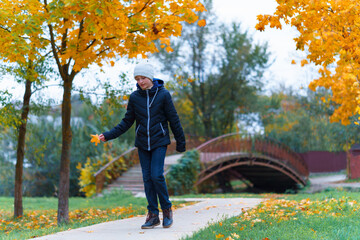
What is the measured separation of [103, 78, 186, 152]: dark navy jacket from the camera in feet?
16.1

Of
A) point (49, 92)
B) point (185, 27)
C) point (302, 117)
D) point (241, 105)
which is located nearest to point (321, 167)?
point (302, 117)

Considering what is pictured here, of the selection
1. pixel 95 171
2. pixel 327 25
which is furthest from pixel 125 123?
pixel 95 171

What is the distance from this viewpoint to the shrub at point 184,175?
15688 millimetres

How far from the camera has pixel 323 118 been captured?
1304 inches

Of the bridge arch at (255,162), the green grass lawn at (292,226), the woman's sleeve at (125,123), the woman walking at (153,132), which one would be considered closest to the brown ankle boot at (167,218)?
the woman walking at (153,132)

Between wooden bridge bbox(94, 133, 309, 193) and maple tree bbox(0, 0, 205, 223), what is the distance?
9.89m

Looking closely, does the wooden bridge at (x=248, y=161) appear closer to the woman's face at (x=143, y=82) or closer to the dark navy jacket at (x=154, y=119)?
the dark navy jacket at (x=154, y=119)

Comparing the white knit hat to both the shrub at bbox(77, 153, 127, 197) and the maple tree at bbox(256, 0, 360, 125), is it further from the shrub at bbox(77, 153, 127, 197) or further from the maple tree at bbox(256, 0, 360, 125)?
the shrub at bbox(77, 153, 127, 197)

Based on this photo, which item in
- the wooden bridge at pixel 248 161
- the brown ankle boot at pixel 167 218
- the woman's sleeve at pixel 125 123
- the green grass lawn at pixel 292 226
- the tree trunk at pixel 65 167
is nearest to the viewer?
the green grass lawn at pixel 292 226

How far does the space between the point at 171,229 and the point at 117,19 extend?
3110mm

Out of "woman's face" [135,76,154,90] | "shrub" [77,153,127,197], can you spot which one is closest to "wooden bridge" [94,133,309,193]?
"shrub" [77,153,127,197]

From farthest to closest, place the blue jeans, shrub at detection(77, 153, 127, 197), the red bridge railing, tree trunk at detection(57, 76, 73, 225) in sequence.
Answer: the red bridge railing
shrub at detection(77, 153, 127, 197)
tree trunk at detection(57, 76, 73, 225)
the blue jeans

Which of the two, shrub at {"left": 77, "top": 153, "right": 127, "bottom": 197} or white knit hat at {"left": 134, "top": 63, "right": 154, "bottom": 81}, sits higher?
white knit hat at {"left": 134, "top": 63, "right": 154, "bottom": 81}

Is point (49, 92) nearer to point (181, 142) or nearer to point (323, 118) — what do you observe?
point (181, 142)
